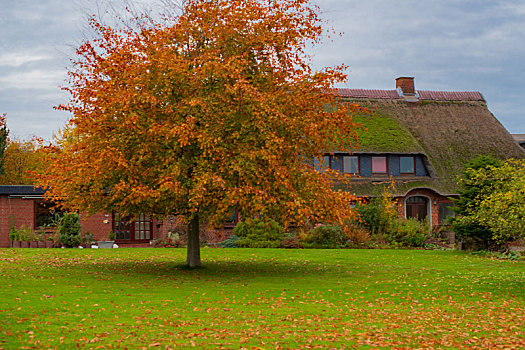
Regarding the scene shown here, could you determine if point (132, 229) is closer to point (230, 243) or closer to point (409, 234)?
point (230, 243)

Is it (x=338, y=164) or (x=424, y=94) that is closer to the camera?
(x=338, y=164)

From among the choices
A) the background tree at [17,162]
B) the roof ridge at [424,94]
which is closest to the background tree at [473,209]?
the roof ridge at [424,94]

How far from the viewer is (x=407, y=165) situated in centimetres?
3553

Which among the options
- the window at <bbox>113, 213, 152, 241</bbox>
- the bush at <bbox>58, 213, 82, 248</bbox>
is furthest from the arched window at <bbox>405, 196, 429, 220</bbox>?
the bush at <bbox>58, 213, 82, 248</bbox>

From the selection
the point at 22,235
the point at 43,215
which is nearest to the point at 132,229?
the point at 43,215

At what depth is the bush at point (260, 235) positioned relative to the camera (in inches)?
1096

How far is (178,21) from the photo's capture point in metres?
17.9

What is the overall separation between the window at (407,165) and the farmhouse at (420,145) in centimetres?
5

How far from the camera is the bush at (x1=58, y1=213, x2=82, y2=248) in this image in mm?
27859

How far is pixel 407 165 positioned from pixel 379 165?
74.2 inches

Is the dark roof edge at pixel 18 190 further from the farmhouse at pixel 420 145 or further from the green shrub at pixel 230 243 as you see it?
the farmhouse at pixel 420 145

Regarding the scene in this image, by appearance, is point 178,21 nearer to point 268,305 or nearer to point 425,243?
point 268,305

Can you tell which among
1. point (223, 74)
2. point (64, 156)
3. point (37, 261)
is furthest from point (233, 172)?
point (37, 261)

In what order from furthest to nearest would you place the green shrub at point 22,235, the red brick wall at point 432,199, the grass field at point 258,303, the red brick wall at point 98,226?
the red brick wall at point 432,199 → the red brick wall at point 98,226 → the green shrub at point 22,235 → the grass field at point 258,303
